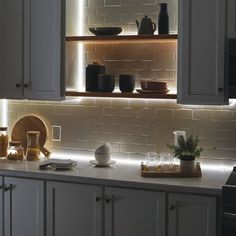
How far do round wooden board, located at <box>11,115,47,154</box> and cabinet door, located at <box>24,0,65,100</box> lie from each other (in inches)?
15.1

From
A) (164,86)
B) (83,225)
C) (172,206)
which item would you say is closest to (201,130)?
(164,86)

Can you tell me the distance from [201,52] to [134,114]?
79 cm

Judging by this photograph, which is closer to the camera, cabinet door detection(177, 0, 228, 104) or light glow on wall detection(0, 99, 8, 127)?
cabinet door detection(177, 0, 228, 104)

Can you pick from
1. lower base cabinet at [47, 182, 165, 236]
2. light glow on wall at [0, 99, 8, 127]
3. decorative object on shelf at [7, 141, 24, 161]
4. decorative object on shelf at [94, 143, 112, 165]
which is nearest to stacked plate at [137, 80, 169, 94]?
A: decorative object on shelf at [94, 143, 112, 165]

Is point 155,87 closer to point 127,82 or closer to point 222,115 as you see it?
point 127,82

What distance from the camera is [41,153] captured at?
411 cm

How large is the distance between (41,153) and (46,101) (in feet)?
1.42

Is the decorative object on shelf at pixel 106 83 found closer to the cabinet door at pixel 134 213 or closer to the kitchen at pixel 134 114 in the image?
the kitchen at pixel 134 114

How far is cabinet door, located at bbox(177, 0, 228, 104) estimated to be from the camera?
10.7ft

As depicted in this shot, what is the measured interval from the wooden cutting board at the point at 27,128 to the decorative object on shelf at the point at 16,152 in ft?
0.65

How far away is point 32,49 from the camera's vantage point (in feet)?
12.2

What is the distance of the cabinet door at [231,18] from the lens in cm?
322

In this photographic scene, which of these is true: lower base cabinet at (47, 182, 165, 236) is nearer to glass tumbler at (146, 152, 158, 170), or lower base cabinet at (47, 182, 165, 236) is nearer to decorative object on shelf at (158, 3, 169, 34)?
glass tumbler at (146, 152, 158, 170)

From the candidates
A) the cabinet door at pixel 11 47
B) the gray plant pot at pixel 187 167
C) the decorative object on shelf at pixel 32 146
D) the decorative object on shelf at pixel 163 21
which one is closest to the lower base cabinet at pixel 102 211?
the gray plant pot at pixel 187 167
